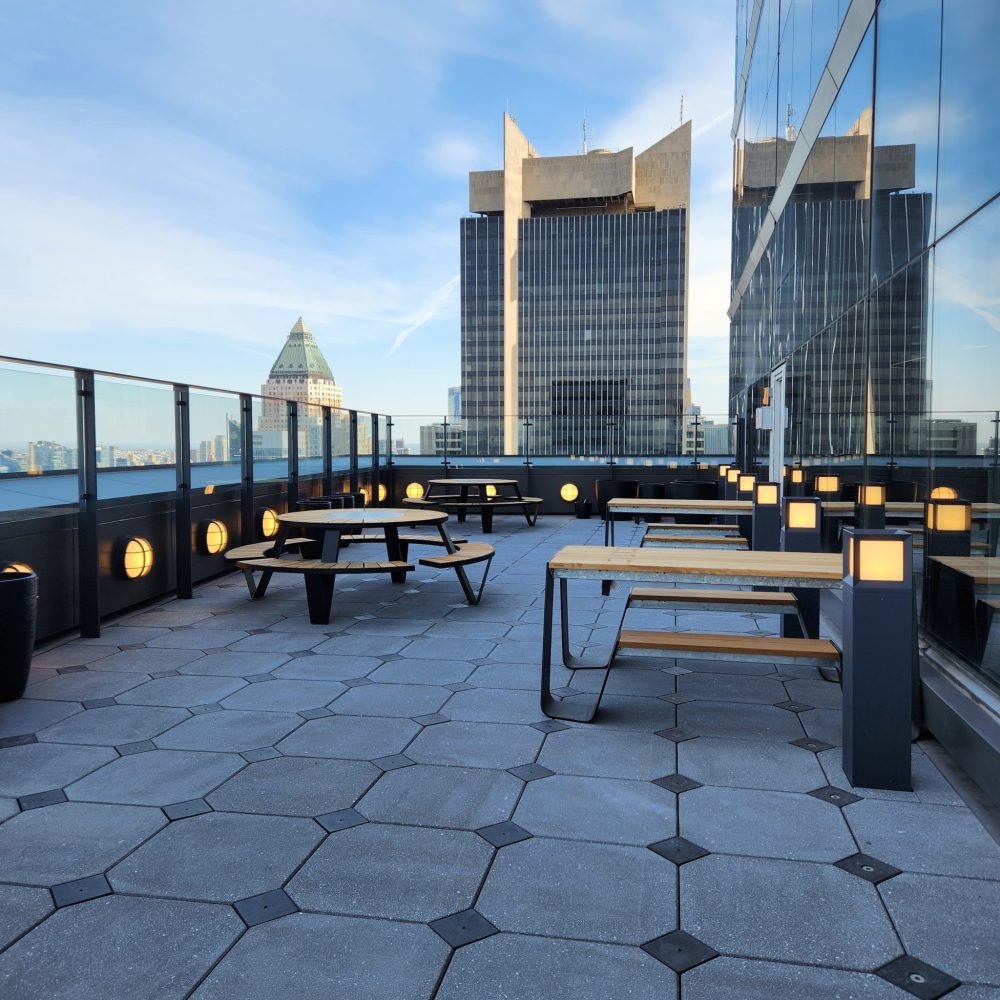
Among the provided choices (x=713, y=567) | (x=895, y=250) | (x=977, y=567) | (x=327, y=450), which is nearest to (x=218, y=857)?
(x=713, y=567)

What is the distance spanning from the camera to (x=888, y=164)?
590 cm

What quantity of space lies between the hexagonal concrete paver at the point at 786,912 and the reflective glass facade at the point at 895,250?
162cm

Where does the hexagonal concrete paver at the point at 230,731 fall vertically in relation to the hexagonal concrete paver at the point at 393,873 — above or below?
above

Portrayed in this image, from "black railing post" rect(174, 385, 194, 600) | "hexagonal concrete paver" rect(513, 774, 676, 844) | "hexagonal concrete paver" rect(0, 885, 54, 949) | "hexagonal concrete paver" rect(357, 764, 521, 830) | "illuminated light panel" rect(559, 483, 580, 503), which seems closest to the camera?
"hexagonal concrete paver" rect(0, 885, 54, 949)

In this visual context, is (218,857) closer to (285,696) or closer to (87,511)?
(285,696)

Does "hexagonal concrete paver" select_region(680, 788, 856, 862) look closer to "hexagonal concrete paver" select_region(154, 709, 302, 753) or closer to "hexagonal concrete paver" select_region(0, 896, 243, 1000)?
"hexagonal concrete paver" select_region(0, 896, 243, 1000)

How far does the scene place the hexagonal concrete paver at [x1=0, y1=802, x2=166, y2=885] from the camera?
106 inches

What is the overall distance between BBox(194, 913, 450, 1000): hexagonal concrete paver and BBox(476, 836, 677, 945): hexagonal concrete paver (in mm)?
273

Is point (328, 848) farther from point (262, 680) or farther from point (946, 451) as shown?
point (946, 451)

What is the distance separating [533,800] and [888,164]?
5210 mm

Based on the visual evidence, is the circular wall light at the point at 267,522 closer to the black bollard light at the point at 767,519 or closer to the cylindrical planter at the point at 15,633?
the cylindrical planter at the point at 15,633

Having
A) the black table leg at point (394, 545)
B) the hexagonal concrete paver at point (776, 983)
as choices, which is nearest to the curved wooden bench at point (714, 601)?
the hexagonal concrete paver at point (776, 983)

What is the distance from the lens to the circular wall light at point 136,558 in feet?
22.5

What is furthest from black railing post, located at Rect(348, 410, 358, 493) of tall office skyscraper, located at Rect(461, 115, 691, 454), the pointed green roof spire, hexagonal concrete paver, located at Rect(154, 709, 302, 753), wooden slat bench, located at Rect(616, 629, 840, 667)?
the pointed green roof spire
